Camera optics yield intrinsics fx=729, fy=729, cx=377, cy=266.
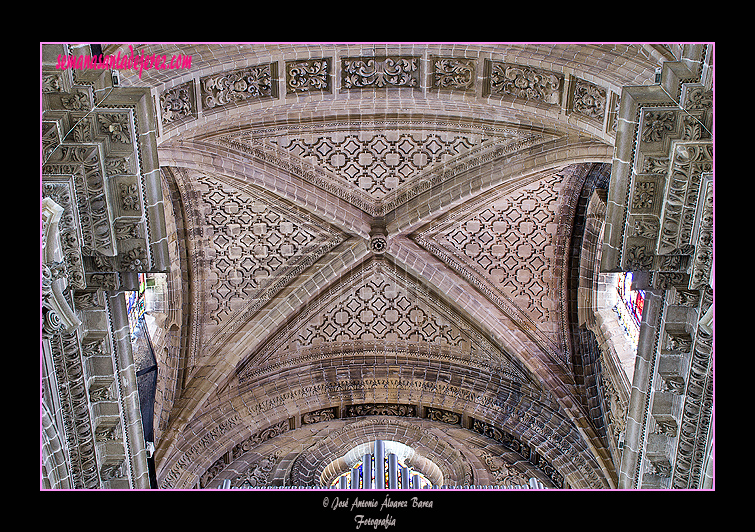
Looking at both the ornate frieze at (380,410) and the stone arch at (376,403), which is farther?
the ornate frieze at (380,410)

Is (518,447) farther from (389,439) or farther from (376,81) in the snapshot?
(376,81)

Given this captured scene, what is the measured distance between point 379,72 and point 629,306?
532cm

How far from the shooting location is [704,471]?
805 cm

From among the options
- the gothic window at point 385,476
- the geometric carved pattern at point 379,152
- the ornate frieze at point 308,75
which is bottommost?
the gothic window at point 385,476

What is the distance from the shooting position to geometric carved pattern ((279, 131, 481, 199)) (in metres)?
10.8

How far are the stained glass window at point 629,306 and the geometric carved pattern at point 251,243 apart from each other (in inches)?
182

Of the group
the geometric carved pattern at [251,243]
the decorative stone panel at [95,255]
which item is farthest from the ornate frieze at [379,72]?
the geometric carved pattern at [251,243]

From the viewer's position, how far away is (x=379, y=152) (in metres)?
11.1

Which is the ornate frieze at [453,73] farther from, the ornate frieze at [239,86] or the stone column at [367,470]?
the stone column at [367,470]

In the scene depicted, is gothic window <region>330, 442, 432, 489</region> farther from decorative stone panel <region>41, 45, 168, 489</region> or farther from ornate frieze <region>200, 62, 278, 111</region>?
ornate frieze <region>200, 62, 278, 111</region>

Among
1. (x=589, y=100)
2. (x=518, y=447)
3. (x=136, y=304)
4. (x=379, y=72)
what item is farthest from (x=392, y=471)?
(x=589, y=100)

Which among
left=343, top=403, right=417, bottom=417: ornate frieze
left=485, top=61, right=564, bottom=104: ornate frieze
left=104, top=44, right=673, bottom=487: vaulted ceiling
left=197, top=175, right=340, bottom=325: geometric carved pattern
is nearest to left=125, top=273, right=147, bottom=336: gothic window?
left=104, top=44, right=673, bottom=487: vaulted ceiling

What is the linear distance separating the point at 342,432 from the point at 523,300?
3.72 metres

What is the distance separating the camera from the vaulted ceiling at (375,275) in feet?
34.4
